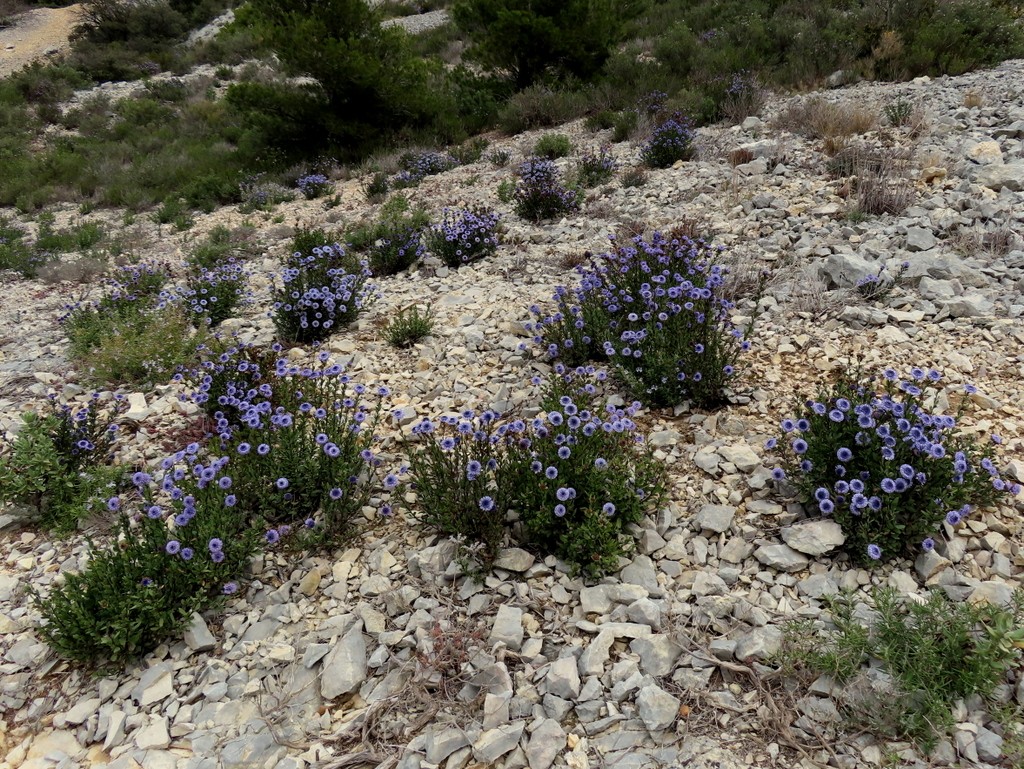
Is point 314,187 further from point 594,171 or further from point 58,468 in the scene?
point 58,468

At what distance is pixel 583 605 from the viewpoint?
2.64 meters

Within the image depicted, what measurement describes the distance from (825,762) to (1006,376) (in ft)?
8.86

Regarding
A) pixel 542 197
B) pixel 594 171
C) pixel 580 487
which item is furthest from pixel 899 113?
pixel 580 487

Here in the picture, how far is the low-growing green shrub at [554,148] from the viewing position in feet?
31.9

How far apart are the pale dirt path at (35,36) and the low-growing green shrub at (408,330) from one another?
31194mm

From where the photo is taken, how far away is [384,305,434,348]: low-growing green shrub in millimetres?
4930

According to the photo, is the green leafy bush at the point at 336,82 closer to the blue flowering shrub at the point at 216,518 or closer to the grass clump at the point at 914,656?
the blue flowering shrub at the point at 216,518

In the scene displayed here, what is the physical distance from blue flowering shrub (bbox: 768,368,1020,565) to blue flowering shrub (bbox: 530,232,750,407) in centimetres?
87

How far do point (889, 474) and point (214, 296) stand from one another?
5743 mm

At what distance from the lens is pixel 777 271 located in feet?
16.0

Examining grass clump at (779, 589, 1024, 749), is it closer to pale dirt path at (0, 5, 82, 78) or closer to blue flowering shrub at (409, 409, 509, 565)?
blue flowering shrub at (409, 409, 509, 565)

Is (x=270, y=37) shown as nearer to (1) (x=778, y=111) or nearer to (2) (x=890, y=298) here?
(1) (x=778, y=111)

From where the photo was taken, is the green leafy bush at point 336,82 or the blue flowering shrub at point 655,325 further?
the green leafy bush at point 336,82

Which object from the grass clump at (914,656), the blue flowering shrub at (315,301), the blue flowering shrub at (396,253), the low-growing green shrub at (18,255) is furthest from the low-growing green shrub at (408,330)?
the low-growing green shrub at (18,255)
